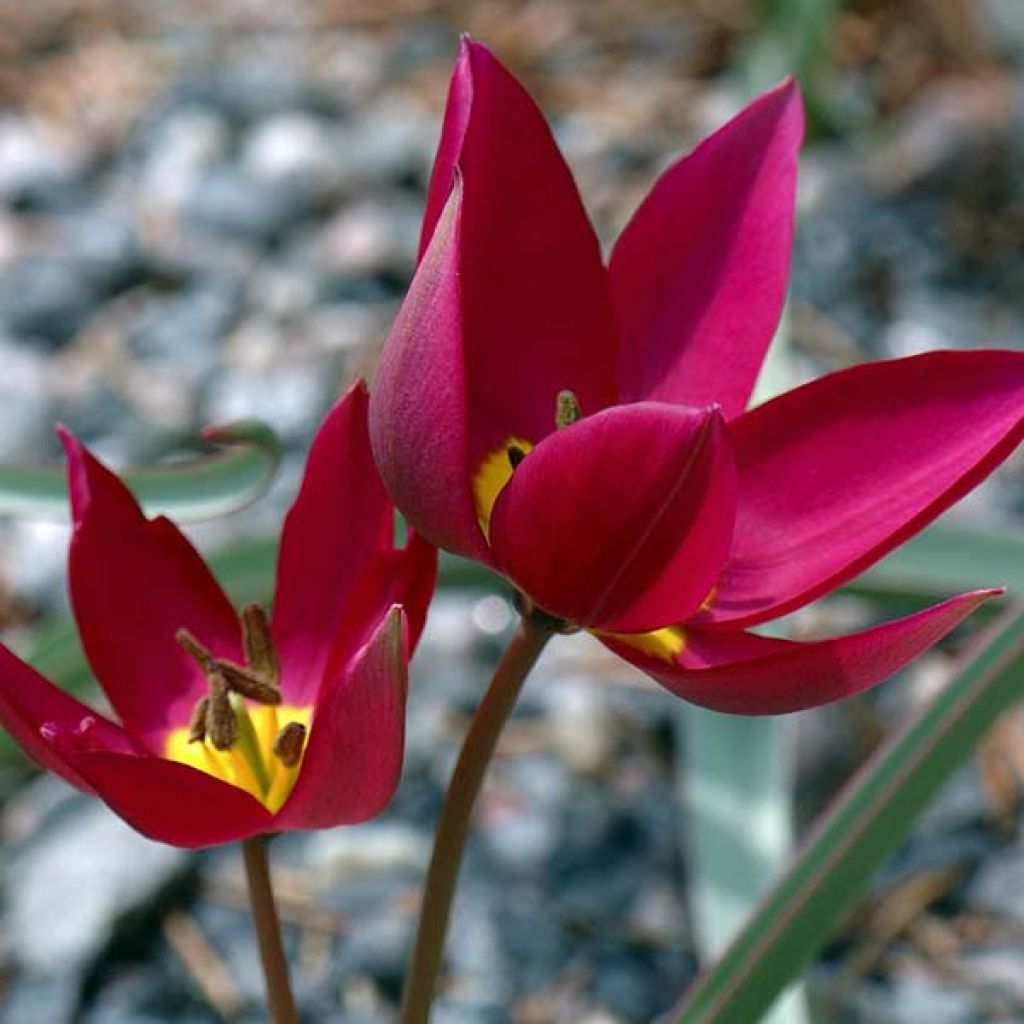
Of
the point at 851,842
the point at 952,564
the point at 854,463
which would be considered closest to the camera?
the point at 854,463

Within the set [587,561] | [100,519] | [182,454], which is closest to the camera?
[587,561]

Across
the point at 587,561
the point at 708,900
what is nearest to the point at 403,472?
the point at 587,561

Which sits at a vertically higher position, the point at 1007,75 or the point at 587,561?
the point at 587,561

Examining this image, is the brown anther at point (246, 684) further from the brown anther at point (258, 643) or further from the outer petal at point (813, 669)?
the outer petal at point (813, 669)

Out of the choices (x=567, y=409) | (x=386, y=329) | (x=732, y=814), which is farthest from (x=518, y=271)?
(x=386, y=329)

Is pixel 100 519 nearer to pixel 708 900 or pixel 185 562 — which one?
pixel 185 562

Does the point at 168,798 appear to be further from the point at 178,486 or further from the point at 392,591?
the point at 178,486

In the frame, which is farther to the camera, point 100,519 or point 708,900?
point 708,900
